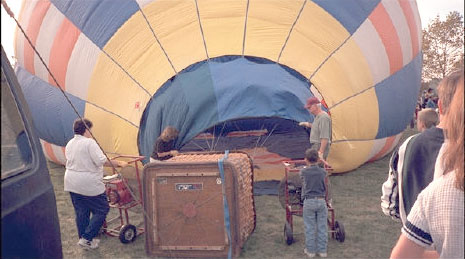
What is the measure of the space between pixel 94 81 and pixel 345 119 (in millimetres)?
4007

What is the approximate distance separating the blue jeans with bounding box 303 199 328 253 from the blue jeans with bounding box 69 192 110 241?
2.24m

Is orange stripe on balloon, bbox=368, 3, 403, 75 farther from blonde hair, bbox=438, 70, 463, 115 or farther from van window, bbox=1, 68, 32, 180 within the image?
van window, bbox=1, 68, 32, 180

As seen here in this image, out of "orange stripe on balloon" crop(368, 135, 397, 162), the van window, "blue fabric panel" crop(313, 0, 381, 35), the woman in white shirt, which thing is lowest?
"orange stripe on balloon" crop(368, 135, 397, 162)

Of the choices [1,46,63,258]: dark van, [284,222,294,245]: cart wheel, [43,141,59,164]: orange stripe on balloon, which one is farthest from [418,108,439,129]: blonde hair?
[43,141,59,164]: orange stripe on balloon

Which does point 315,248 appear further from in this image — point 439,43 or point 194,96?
point 439,43

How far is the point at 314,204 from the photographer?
440cm

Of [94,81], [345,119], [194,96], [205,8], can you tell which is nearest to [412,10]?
[345,119]

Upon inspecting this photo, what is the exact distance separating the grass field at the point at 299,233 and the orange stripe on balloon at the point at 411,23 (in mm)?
3368

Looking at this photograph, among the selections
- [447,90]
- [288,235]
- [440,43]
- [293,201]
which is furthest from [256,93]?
[440,43]

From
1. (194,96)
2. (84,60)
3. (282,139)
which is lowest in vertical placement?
(282,139)

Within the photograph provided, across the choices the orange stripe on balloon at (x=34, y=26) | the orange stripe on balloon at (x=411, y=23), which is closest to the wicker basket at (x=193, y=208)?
the orange stripe on balloon at (x=34, y=26)

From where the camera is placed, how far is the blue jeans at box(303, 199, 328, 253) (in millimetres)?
4391

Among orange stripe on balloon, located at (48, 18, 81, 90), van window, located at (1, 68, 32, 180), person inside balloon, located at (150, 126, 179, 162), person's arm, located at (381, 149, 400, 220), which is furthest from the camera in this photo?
orange stripe on balloon, located at (48, 18, 81, 90)

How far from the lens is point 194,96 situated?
6191 millimetres
